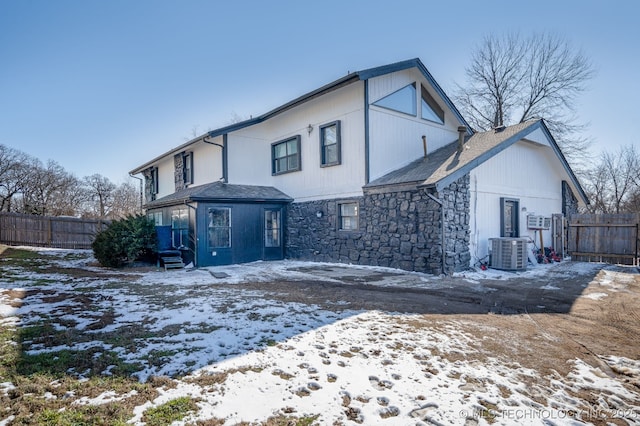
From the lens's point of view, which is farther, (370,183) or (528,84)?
(528,84)

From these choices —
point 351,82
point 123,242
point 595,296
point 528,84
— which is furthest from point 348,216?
point 528,84

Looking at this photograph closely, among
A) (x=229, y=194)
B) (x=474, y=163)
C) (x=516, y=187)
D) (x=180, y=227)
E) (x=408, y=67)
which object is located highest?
(x=408, y=67)

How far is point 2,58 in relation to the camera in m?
9.98

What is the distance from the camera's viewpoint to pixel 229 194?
1167 centimetres

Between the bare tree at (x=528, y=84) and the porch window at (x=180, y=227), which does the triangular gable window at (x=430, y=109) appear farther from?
the bare tree at (x=528, y=84)

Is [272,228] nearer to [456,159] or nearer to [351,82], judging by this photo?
[351,82]

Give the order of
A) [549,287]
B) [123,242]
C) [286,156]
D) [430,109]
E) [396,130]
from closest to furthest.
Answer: [549,287] → [123,242] → [396,130] → [430,109] → [286,156]

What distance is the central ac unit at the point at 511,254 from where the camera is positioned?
9.55 meters

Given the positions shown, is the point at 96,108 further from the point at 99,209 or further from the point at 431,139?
the point at 99,209

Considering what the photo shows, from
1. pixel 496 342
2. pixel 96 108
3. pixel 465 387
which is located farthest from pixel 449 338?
pixel 96 108

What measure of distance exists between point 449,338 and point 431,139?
9.92m

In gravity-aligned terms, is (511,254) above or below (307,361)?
above

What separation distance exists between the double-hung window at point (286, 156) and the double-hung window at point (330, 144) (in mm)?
1221

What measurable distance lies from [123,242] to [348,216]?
716 centimetres
